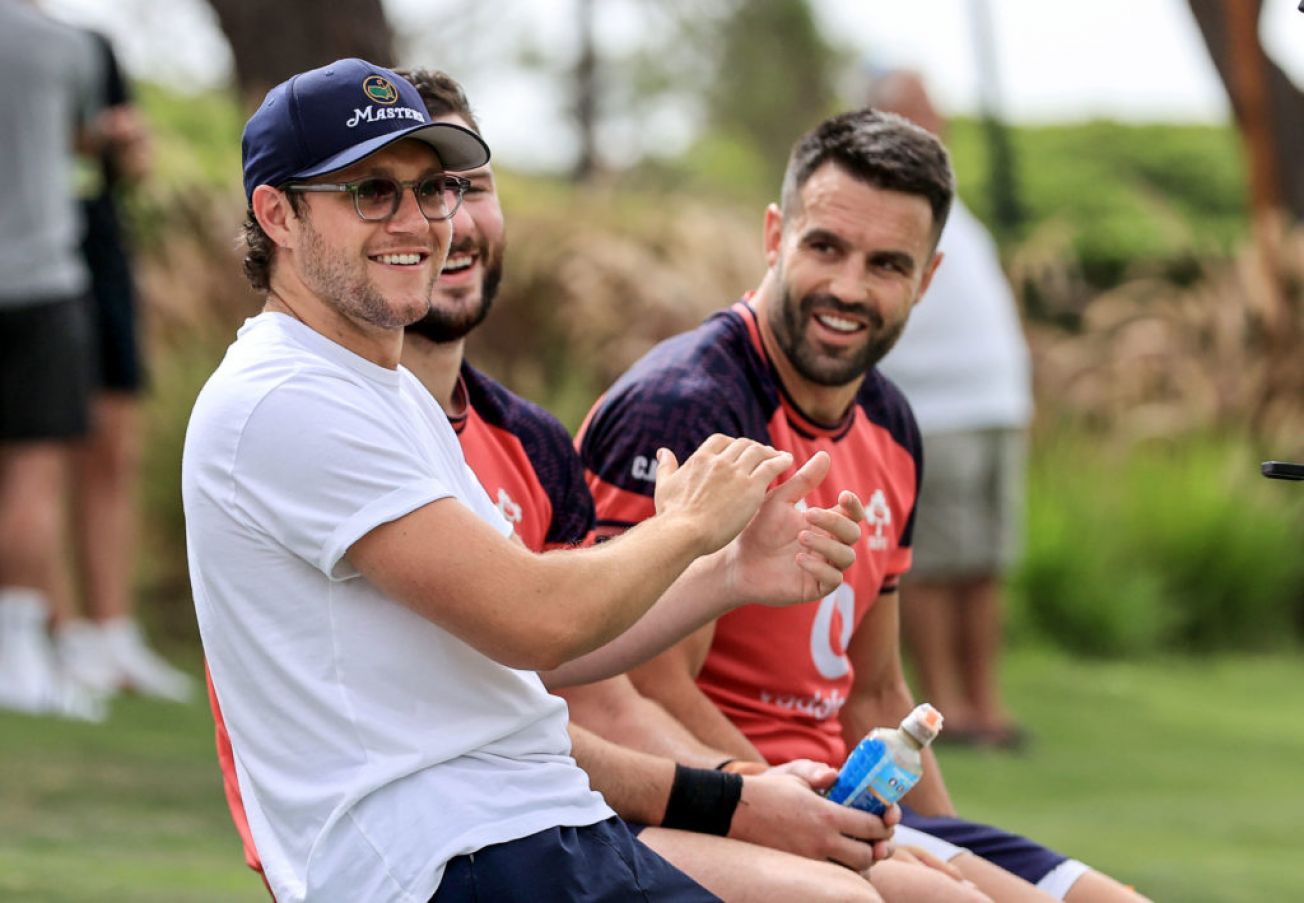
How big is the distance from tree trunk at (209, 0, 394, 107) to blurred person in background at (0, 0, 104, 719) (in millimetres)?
2187

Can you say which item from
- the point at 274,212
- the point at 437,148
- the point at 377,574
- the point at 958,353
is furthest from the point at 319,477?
the point at 958,353

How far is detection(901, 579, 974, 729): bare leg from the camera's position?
754cm

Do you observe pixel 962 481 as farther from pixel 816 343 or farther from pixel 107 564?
pixel 816 343

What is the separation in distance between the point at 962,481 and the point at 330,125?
5268mm

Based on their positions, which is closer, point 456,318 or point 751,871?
point 751,871

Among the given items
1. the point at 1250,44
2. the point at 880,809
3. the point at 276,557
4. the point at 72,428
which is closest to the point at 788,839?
the point at 880,809

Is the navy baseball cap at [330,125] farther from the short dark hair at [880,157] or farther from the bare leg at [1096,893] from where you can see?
the bare leg at [1096,893]

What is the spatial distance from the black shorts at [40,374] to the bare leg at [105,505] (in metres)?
0.36

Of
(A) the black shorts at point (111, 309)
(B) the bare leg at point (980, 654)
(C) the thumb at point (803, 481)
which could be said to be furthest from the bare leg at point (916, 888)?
(A) the black shorts at point (111, 309)

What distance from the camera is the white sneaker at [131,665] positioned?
705 cm

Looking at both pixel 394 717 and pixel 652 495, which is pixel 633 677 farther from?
pixel 394 717

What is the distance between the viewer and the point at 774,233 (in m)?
3.89

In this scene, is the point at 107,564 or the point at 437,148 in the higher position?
the point at 437,148

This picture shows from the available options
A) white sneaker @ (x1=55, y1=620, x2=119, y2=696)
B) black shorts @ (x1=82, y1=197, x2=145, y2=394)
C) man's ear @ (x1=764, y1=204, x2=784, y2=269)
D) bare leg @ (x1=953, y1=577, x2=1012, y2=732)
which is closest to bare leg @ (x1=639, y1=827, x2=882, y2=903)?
man's ear @ (x1=764, y1=204, x2=784, y2=269)
